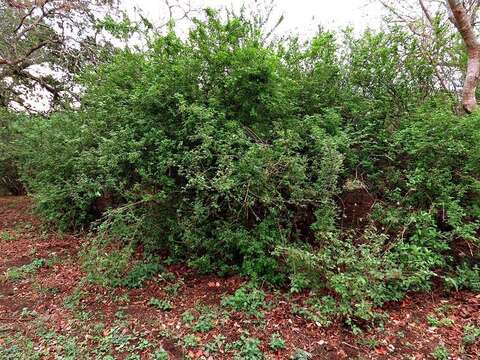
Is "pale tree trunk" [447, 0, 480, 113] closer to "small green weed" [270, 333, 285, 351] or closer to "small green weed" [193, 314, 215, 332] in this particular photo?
"small green weed" [270, 333, 285, 351]

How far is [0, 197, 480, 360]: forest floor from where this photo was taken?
270cm

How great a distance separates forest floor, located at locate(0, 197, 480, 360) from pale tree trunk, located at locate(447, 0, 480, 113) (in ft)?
9.22

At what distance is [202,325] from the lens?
3025mm

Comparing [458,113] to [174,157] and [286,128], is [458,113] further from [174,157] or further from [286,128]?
[174,157]

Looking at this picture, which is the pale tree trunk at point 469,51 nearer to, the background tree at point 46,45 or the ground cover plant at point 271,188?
the ground cover plant at point 271,188

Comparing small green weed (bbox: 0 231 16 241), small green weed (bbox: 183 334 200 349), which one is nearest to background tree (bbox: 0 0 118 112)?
small green weed (bbox: 0 231 16 241)

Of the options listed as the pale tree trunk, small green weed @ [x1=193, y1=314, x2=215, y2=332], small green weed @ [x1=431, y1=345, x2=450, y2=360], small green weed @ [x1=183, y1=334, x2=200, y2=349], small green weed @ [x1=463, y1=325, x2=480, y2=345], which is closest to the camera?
small green weed @ [x1=431, y1=345, x2=450, y2=360]

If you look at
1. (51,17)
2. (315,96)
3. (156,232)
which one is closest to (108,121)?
(156,232)

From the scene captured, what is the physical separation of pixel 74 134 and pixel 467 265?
19.5 feet

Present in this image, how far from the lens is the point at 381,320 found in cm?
291

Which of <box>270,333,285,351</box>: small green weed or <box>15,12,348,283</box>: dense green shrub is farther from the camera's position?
<box>15,12,348,283</box>: dense green shrub

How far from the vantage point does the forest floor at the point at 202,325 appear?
2697 millimetres

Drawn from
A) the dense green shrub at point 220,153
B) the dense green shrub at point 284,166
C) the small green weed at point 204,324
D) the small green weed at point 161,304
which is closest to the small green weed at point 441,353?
the dense green shrub at point 284,166

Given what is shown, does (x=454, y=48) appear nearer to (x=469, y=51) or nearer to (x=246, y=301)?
(x=469, y=51)
